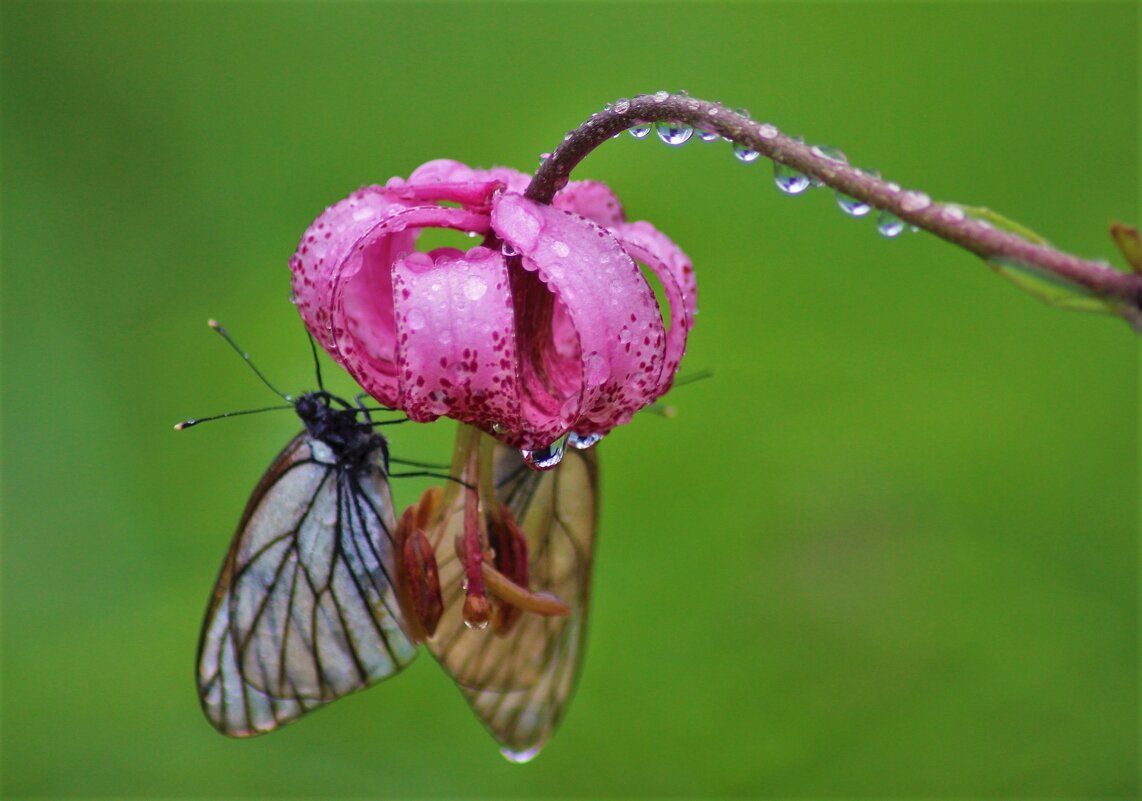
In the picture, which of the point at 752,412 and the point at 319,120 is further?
the point at 319,120

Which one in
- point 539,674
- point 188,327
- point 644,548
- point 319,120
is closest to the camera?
point 539,674

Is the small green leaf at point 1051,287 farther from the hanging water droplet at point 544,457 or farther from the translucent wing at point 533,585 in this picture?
the translucent wing at point 533,585

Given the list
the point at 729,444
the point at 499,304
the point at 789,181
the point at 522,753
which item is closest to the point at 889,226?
the point at 789,181

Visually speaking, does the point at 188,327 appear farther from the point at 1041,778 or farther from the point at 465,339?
the point at 1041,778

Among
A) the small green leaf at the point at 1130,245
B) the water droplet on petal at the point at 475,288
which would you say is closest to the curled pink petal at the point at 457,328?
the water droplet on petal at the point at 475,288

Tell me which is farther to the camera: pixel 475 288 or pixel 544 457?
pixel 544 457

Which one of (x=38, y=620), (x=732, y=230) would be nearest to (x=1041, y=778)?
(x=732, y=230)

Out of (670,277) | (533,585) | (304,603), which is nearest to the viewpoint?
(670,277)

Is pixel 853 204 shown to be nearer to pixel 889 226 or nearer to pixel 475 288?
pixel 889 226
